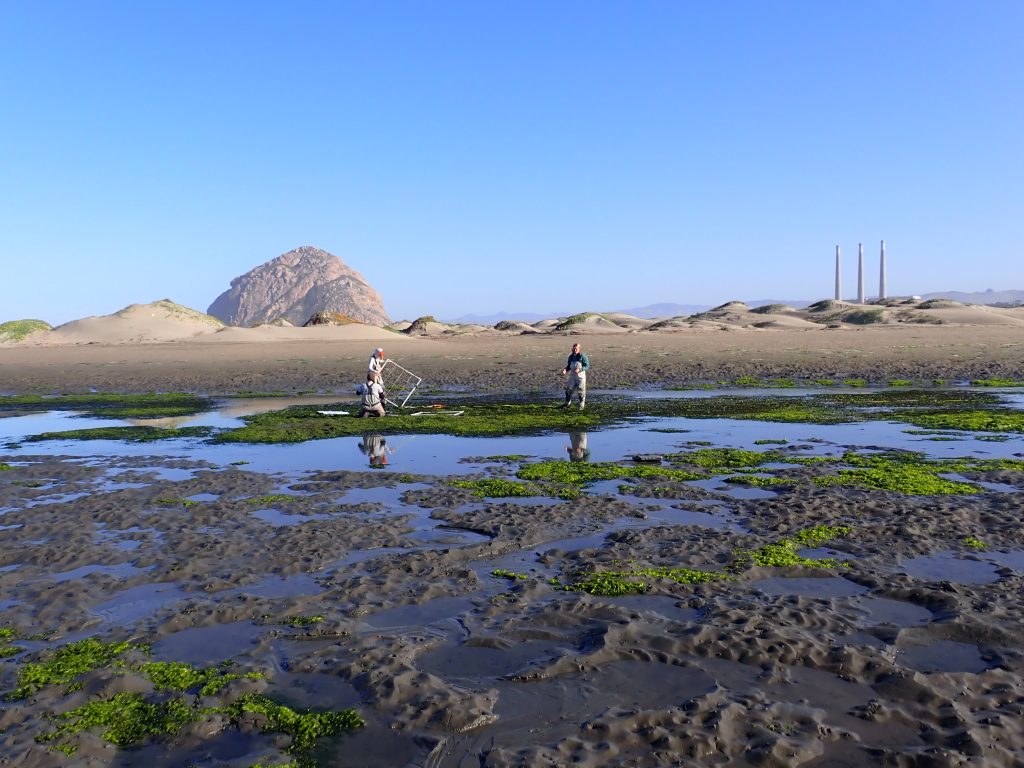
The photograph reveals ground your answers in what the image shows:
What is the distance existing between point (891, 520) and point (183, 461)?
12.3m

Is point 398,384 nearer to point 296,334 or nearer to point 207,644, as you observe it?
point 207,644

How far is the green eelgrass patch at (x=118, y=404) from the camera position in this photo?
958 inches

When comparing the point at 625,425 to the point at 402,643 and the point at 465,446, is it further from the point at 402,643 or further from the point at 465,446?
the point at 402,643

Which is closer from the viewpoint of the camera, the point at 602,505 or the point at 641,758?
the point at 641,758

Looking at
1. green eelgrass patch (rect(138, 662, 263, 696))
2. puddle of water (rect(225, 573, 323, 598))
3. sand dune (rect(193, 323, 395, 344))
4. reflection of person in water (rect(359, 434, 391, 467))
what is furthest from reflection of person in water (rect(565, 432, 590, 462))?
sand dune (rect(193, 323, 395, 344))

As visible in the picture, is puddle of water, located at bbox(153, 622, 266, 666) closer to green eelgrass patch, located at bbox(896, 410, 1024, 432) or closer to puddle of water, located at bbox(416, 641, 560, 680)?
puddle of water, located at bbox(416, 641, 560, 680)

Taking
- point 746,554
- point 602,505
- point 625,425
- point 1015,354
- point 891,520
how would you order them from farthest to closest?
point 1015,354 < point 625,425 < point 602,505 < point 891,520 < point 746,554

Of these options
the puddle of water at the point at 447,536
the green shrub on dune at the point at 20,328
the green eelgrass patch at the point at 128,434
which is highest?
the green shrub on dune at the point at 20,328

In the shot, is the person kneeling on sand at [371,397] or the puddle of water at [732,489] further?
the person kneeling on sand at [371,397]

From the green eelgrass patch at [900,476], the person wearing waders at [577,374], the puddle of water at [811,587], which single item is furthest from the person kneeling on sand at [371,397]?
the puddle of water at [811,587]

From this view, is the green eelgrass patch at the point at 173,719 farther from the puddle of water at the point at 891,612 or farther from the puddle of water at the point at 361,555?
the puddle of water at the point at 891,612

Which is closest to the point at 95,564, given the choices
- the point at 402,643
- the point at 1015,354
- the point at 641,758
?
the point at 402,643

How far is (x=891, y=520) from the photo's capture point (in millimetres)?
9930

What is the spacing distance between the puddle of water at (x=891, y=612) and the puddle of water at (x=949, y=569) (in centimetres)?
79
